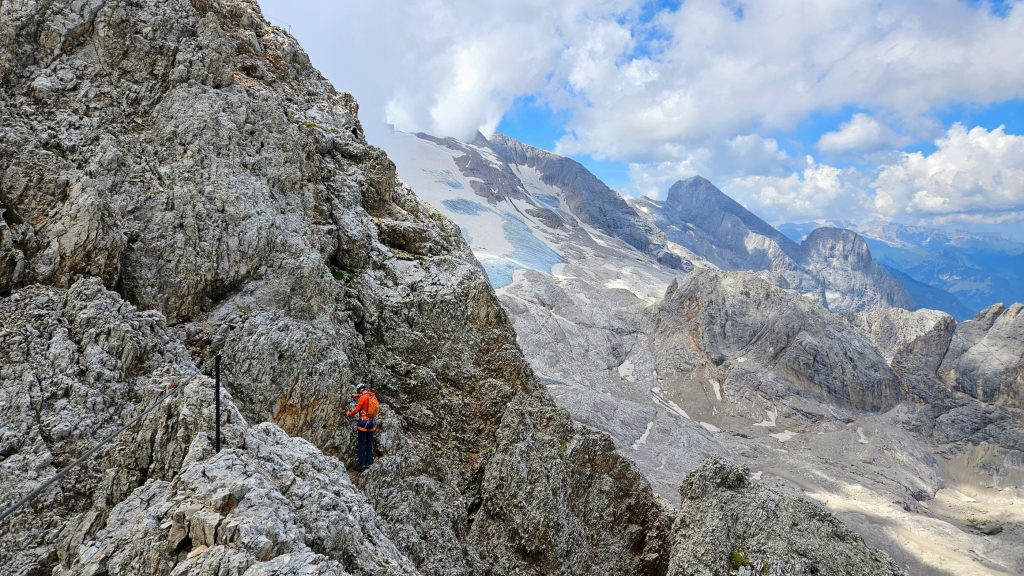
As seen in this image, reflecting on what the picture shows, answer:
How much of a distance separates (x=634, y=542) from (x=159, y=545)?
673 inches

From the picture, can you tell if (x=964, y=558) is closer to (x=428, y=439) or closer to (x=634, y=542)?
(x=634, y=542)

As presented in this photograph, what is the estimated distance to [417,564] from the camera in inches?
588

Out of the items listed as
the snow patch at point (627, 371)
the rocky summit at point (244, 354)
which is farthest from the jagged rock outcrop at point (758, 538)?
the snow patch at point (627, 371)

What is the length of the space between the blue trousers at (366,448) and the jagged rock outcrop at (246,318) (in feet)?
1.79

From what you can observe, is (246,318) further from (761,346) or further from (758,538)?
(761,346)

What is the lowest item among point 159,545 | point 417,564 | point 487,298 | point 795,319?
point 417,564

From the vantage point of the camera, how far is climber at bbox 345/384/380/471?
1546 cm

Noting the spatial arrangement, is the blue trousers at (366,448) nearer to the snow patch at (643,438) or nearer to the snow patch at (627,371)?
the snow patch at (643,438)

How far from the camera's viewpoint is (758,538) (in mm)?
16281

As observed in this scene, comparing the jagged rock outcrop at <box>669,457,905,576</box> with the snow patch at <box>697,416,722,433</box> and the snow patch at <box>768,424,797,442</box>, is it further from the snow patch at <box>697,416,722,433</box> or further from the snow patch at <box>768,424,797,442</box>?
the snow patch at <box>768,424,797,442</box>

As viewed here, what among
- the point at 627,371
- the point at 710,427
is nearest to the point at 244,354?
the point at 710,427

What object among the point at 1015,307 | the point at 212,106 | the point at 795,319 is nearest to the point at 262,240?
the point at 212,106

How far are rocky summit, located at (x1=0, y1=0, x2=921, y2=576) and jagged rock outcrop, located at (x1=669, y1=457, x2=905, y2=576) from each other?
0.10 m

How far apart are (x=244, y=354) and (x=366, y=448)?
4.51 m
